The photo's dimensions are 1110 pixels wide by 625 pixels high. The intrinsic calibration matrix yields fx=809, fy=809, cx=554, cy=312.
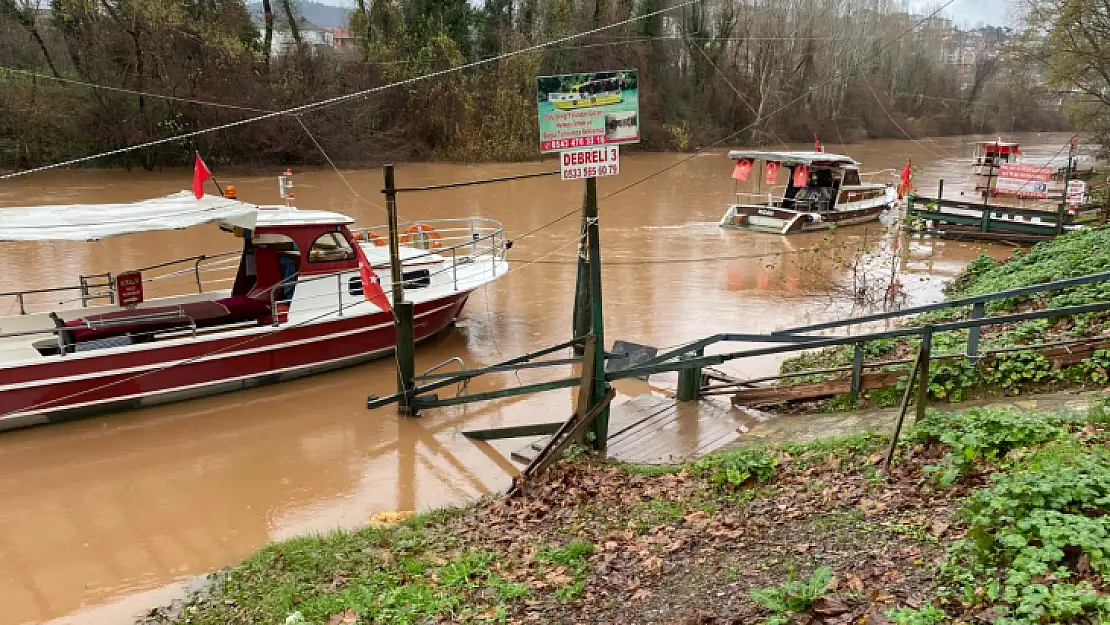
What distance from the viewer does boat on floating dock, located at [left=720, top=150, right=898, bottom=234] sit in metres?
26.1

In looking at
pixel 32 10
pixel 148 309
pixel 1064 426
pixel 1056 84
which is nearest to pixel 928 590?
pixel 1064 426

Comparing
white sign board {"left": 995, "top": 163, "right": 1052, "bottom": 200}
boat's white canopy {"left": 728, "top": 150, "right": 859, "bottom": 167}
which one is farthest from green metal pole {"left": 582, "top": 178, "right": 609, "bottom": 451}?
white sign board {"left": 995, "top": 163, "right": 1052, "bottom": 200}

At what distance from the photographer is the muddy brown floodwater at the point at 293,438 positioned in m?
8.71

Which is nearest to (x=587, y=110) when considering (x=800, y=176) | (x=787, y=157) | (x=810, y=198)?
(x=787, y=157)

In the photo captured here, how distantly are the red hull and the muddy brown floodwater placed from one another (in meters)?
0.28

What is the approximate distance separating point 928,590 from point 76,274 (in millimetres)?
21722

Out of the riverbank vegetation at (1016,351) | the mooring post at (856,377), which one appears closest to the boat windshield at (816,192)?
the riverbank vegetation at (1016,351)

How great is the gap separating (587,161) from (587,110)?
20.8 inches

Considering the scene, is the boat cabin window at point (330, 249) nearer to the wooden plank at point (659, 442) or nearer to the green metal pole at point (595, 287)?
the green metal pole at point (595, 287)

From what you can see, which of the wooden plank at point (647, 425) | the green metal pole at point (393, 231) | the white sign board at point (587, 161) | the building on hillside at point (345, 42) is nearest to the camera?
the white sign board at point (587, 161)

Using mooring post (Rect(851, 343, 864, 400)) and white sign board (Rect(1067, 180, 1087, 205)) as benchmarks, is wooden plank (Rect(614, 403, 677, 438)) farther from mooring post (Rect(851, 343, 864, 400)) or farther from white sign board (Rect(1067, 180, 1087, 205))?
white sign board (Rect(1067, 180, 1087, 205))

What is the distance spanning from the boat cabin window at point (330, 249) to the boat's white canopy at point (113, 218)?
144cm

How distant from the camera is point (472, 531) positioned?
24.6 feet

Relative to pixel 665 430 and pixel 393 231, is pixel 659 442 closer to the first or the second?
pixel 665 430
